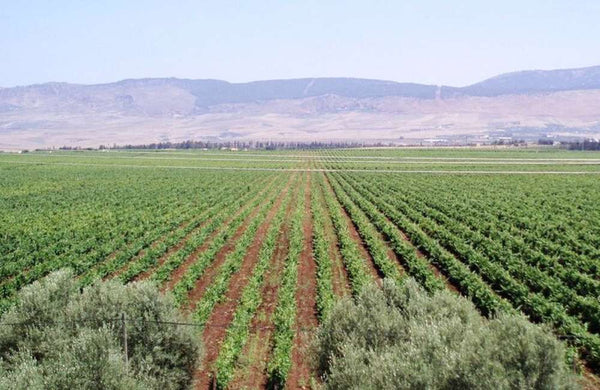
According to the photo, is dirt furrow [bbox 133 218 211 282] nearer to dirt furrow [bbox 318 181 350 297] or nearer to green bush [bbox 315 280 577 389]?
dirt furrow [bbox 318 181 350 297]

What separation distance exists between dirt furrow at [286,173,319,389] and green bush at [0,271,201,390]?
3.00 m

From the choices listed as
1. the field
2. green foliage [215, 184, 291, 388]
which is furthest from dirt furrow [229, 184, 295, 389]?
green foliage [215, 184, 291, 388]

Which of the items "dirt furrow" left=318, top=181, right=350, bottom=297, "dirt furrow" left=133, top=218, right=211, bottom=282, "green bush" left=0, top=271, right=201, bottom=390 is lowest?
"dirt furrow" left=318, top=181, right=350, bottom=297

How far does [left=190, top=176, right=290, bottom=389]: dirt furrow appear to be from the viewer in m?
14.6

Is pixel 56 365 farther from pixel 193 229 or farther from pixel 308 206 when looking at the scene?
pixel 308 206

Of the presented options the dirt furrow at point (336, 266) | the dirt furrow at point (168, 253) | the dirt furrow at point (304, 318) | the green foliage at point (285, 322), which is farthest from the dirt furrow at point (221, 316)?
the dirt furrow at point (336, 266)

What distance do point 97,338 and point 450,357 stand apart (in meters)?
7.53

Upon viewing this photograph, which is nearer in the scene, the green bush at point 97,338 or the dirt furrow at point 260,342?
the green bush at point 97,338

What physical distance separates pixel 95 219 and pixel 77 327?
93.7 ft

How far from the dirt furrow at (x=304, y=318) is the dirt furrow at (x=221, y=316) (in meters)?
2.48

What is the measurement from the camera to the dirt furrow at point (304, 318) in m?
14.0

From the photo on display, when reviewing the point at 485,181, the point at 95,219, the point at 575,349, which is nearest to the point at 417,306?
the point at 575,349

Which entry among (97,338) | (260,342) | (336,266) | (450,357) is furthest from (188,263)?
(450,357)

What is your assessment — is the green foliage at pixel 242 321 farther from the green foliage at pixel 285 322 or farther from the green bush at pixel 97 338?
the green bush at pixel 97 338
